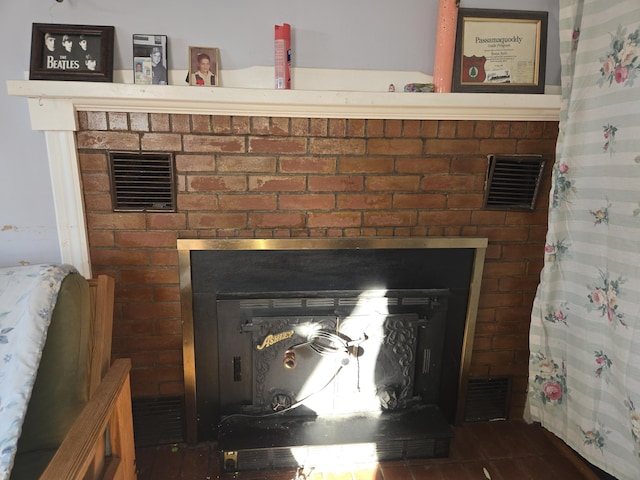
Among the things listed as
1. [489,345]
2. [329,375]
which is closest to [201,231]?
[329,375]

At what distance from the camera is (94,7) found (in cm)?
129

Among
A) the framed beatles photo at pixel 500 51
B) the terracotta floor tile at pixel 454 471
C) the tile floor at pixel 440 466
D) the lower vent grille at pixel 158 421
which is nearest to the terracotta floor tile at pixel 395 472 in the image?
the tile floor at pixel 440 466

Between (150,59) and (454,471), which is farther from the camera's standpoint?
(454,471)

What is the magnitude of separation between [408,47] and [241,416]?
1.61m

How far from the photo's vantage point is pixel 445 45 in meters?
1.38

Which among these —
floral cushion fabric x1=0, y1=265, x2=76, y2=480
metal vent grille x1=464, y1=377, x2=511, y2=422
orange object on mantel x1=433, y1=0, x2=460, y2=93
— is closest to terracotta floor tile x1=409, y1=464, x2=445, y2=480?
metal vent grille x1=464, y1=377, x2=511, y2=422

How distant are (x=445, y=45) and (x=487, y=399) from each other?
1.56 m

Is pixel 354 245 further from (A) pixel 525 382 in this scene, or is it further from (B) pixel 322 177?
(A) pixel 525 382

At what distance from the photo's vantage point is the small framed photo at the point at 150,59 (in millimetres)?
1313

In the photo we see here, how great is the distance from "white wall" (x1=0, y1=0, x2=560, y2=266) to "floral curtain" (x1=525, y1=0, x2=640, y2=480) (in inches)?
9.7

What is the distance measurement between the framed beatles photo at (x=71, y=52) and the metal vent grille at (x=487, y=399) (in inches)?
77.3

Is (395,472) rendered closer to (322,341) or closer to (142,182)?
(322,341)

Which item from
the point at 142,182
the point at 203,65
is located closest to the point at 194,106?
the point at 203,65

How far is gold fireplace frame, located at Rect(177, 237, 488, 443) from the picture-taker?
147 centimetres
